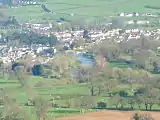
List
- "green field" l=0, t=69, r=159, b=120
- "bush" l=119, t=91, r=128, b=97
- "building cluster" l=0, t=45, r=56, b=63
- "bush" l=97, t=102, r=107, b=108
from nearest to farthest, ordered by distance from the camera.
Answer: "green field" l=0, t=69, r=159, b=120 < "bush" l=97, t=102, r=107, b=108 < "bush" l=119, t=91, r=128, b=97 < "building cluster" l=0, t=45, r=56, b=63

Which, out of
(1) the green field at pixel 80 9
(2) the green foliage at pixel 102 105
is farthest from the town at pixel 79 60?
(2) the green foliage at pixel 102 105

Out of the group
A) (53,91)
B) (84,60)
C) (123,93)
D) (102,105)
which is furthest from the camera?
(84,60)

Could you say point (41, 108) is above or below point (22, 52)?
above

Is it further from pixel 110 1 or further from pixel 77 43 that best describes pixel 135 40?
pixel 110 1

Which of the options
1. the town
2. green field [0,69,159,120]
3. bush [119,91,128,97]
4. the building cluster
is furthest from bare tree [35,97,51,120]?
the building cluster

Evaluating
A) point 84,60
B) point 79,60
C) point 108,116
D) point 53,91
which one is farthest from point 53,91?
point 84,60

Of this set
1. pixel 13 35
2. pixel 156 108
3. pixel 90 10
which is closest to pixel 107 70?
pixel 156 108

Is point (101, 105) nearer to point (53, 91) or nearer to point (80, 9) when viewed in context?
point (53, 91)

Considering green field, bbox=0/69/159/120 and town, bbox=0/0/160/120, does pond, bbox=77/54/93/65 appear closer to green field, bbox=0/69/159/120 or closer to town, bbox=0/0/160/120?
town, bbox=0/0/160/120
